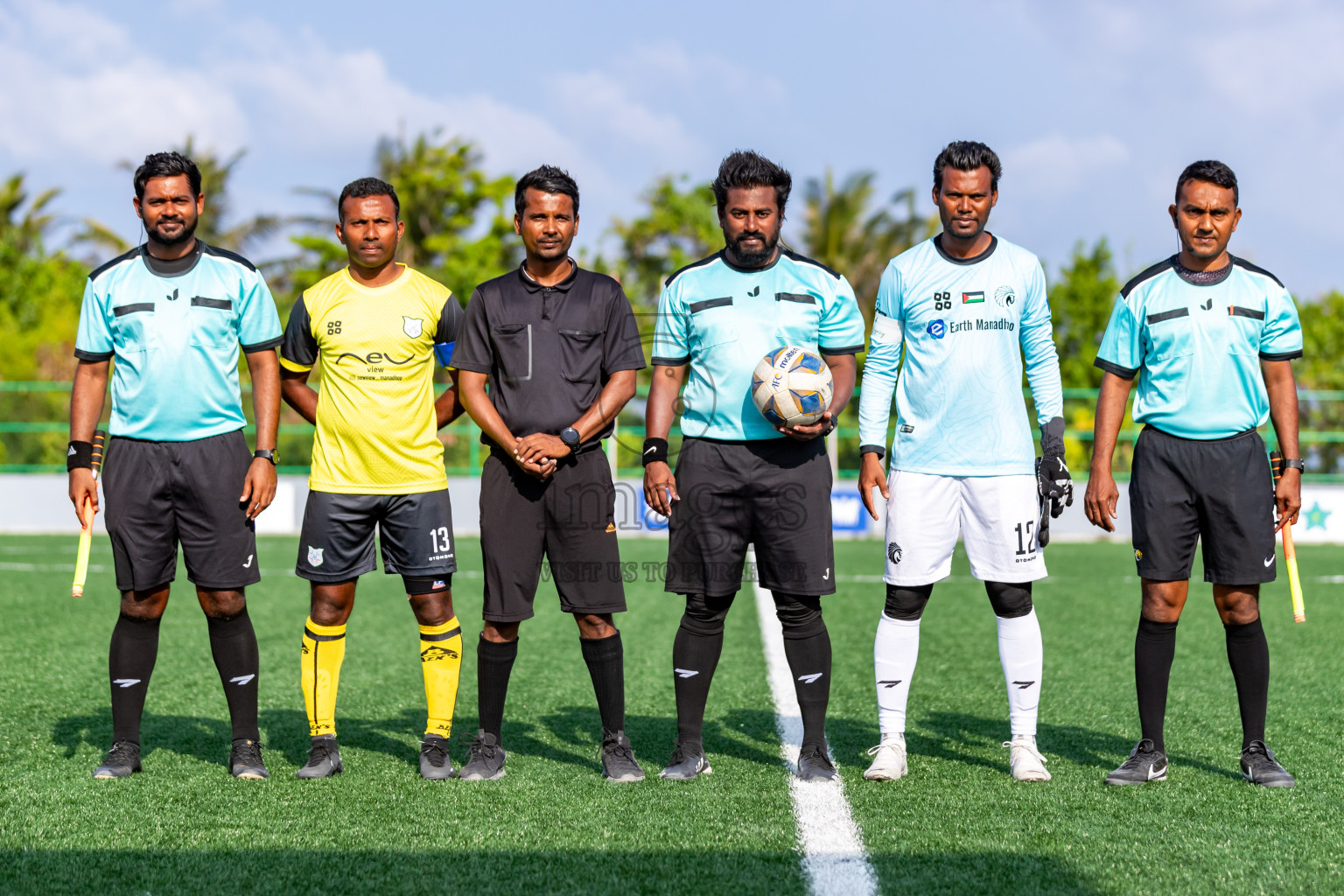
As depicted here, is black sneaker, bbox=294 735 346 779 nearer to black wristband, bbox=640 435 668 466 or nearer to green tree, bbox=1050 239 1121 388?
black wristband, bbox=640 435 668 466

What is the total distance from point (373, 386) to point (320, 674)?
111cm

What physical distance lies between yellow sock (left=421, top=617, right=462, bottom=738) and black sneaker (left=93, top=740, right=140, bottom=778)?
3.62 feet

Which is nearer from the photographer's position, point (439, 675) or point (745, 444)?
point (745, 444)

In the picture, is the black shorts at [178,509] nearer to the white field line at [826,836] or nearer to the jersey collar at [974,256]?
the white field line at [826,836]

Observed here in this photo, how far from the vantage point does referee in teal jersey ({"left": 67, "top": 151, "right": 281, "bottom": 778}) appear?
14.4 ft

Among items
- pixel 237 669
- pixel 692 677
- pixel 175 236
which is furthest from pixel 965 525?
pixel 175 236

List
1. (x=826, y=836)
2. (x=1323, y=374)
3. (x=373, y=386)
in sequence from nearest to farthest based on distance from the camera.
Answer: (x=826, y=836) → (x=373, y=386) → (x=1323, y=374)

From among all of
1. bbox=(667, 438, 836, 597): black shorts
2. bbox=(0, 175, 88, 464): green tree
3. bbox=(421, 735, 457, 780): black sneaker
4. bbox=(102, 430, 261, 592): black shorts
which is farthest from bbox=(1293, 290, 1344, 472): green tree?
bbox=(0, 175, 88, 464): green tree

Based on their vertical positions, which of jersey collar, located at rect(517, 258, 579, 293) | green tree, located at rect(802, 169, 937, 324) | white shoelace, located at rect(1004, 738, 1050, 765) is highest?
green tree, located at rect(802, 169, 937, 324)

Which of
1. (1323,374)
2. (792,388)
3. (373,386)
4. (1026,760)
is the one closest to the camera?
(792,388)

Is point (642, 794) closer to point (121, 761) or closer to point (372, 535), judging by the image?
point (372, 535)

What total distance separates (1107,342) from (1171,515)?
27.1 inches

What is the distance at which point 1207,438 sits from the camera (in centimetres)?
439

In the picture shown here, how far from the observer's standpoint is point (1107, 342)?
4.59 metres
